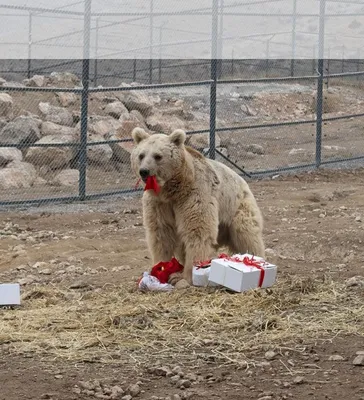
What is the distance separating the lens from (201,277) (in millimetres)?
7332

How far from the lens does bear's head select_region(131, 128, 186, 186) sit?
7422 millimetres

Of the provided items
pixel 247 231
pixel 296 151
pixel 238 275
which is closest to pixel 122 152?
pixel 296 151

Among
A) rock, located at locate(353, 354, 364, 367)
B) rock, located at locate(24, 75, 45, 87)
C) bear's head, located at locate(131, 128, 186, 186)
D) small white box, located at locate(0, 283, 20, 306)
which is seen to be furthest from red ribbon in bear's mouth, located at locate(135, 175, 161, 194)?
rock, located at locate(24, 75, 45, 87)

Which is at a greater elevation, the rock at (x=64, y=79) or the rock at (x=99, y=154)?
the rock at (x=64, y=79)

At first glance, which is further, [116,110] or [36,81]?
[36,81]

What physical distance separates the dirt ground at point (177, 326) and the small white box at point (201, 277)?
13 centimetres

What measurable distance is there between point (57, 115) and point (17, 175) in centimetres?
283

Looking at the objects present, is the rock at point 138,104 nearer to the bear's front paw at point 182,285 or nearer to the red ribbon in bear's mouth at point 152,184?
the red ribbon in bear's mouth at point 152,184

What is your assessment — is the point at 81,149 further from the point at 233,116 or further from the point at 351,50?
the point at 351,50

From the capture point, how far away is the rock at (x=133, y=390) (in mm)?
4809

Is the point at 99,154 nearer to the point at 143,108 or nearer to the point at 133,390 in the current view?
the point at 143,108

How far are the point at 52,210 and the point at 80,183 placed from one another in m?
0.74

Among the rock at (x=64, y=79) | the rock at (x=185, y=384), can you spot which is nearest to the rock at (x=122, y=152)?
the rock at (x=64, y=79)

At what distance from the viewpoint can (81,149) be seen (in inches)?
494
